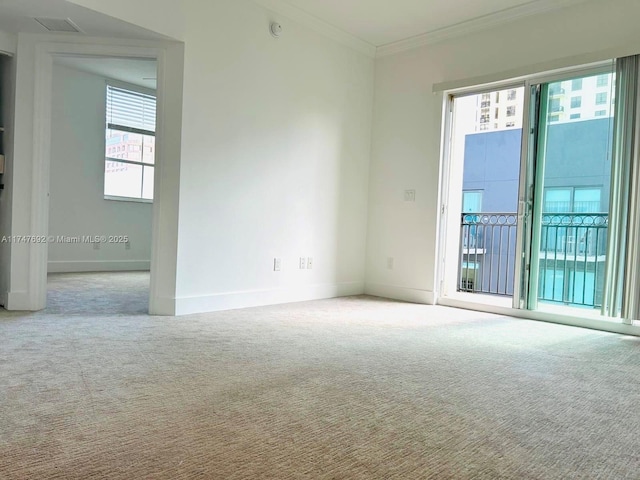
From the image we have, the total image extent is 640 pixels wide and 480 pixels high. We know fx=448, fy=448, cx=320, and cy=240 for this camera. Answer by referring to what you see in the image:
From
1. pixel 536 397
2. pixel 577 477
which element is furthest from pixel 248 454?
pixel 536 397

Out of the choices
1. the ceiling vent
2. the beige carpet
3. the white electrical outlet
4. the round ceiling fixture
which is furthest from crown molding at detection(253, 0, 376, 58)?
the beige carpet

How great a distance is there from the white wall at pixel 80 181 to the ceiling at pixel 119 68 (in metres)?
0.14

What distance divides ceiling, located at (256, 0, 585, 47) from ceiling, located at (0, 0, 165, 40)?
124 cm

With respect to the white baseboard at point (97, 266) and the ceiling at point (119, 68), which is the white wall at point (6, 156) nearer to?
the ceiling at point (119, 68)

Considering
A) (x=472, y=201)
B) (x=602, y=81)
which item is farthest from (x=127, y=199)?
(x=602, y=81)

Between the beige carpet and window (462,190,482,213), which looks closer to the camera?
the beige carpet

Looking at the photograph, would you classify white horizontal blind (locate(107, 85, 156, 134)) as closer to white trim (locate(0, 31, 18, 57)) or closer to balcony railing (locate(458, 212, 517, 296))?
white trim (locate(0, 31, 18, 57))

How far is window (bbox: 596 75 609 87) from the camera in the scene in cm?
361

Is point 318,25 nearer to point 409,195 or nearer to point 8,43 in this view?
point 409,195

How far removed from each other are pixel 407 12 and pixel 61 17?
285 cm

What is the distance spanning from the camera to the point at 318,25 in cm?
440

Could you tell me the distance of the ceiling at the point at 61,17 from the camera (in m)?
2.93

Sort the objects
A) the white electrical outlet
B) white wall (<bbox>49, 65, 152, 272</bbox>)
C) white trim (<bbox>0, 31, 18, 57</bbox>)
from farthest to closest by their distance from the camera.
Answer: white wall (<bbox>49, 65, 152, 272</bbox>) → the white electrical outlet → white trim (<bbox>0, 31, 18, 57</bbox>)

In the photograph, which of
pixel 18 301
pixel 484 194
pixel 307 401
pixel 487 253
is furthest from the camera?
pixel 487 253
